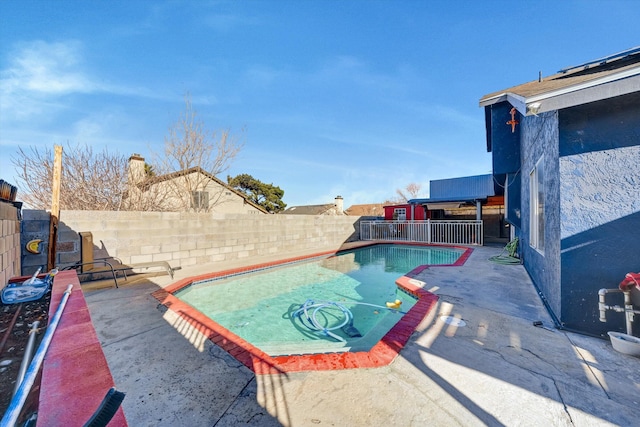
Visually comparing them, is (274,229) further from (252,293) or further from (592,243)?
(592,243)

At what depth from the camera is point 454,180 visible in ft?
58.3

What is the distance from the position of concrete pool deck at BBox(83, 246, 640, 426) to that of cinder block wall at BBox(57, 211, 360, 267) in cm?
313

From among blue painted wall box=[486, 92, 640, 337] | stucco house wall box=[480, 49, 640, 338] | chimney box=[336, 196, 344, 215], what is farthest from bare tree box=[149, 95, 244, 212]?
chimney box=[336, 196, 344, 215]

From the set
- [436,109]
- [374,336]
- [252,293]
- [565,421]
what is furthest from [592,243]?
[436,109]

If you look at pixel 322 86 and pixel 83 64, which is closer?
Result: pixel 83 64

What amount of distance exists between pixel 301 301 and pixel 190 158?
927 centimetres

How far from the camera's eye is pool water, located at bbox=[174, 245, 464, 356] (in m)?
3.47

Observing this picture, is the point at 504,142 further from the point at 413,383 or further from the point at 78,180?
the point at 78,180

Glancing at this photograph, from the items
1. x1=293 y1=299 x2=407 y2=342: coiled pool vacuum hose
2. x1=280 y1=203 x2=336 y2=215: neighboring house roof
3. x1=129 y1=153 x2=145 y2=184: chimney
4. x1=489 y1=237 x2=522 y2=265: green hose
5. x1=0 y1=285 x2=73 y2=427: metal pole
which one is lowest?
x1=293 y1=299 x2=407 y2=342: coiled pool vacuum hose

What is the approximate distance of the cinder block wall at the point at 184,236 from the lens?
17.1ft

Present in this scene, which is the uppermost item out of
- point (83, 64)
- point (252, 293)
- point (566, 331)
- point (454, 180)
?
point (83, 64)

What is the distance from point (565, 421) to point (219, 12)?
1041 cm

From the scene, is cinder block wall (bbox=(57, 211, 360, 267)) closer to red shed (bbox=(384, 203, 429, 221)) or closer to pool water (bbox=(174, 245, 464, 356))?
pool water (bbox=(174, 245, 464, 356))

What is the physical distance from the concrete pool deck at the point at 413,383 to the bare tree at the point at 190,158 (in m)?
9.21
